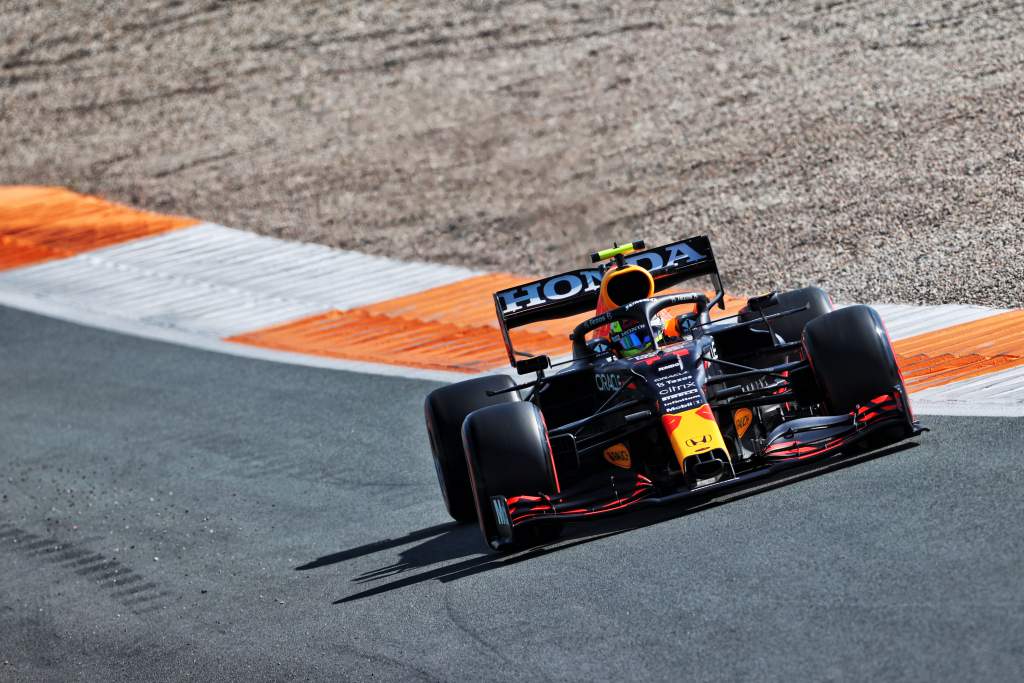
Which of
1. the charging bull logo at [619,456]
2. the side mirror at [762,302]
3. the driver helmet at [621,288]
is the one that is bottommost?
the charging bull logo at [619,456]

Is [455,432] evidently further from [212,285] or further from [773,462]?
[212,285]

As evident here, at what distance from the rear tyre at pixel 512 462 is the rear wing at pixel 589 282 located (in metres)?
1.84

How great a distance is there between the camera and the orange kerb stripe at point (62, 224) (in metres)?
21.5

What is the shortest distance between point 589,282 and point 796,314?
55.9 inches

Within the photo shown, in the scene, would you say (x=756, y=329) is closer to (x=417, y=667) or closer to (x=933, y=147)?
(x=417, y=667)

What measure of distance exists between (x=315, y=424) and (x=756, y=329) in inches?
191

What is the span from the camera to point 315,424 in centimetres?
1294

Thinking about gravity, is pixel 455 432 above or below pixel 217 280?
below

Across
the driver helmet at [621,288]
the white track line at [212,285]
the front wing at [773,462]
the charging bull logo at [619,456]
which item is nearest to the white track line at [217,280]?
the white track line at [212,285]

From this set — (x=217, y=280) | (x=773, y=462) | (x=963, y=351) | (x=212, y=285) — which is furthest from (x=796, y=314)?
(x=217, y=280)

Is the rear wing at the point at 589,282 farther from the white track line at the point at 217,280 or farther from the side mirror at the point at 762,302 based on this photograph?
the white track line at the point at 217,280

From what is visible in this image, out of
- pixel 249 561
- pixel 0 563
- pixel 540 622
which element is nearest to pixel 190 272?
pixel 0 563

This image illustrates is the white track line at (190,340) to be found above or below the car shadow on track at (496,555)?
A: above

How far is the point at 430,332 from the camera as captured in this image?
15.5 metres
